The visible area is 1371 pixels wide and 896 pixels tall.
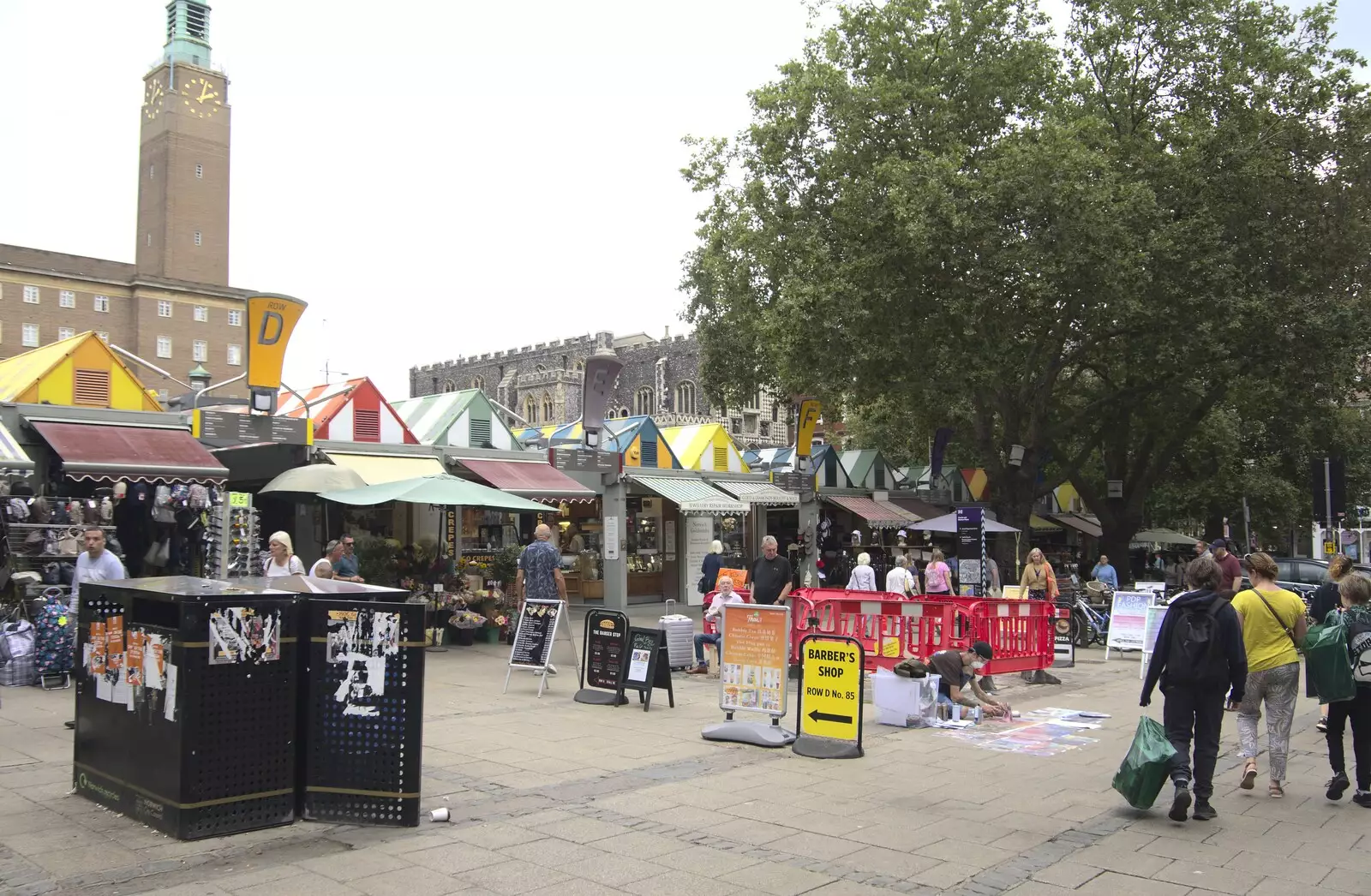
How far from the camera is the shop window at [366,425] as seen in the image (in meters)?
17.6

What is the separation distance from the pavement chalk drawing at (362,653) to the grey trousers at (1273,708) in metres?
5.54

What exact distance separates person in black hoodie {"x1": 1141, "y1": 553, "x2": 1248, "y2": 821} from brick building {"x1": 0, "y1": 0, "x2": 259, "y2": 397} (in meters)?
78.9

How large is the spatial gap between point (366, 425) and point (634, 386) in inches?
2004

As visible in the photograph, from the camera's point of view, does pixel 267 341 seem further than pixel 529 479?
No

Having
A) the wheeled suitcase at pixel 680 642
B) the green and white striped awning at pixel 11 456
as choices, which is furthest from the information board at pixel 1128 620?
the green and white striped awning at pixel 11 456

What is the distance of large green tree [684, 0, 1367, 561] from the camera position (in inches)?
848

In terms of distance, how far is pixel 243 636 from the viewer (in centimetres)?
594

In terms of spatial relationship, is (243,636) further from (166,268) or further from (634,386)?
(166,268)

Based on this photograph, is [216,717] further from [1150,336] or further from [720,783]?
[1150,336]

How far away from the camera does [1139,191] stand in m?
21.8

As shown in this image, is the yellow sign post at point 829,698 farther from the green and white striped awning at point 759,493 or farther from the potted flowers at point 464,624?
the green and white striped awning at point 759,493

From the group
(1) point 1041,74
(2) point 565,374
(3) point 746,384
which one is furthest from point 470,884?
(2) point 565,374

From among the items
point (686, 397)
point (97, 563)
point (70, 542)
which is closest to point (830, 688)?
point (97, 563)

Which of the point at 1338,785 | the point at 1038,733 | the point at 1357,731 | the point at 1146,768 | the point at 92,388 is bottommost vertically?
the point at 1038,733
